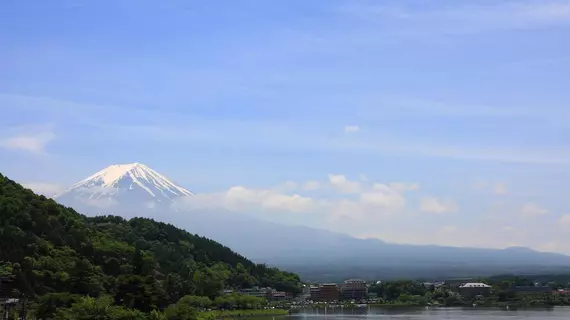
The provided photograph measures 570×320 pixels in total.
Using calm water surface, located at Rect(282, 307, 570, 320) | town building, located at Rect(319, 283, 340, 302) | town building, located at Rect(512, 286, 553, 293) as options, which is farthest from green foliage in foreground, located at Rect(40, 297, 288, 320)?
town building, located at Rect(512, 286, 553, 293)

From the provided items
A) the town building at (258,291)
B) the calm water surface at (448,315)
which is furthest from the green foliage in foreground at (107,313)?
the town building at (258,291)

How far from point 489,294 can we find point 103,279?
37637 mm

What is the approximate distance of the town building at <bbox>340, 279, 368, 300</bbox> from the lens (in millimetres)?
67500

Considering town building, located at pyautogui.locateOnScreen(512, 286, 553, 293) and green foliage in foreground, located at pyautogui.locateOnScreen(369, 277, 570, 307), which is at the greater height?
town building, located at pyautogui.locateOnScreen(512, 286, 553, 293)

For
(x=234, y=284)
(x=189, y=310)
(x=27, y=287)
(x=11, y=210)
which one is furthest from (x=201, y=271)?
(x=189, y=310)

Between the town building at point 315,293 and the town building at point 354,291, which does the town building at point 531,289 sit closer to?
the town building at point 354,291

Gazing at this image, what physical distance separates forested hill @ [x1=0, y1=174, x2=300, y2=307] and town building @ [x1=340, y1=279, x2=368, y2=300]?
11.3 metres

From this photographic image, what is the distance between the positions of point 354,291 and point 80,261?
37.8 metres

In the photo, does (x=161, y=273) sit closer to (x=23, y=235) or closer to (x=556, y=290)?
(x=23, y=235)

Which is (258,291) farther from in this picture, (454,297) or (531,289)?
(531,289)

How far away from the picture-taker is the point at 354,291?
68.4 m

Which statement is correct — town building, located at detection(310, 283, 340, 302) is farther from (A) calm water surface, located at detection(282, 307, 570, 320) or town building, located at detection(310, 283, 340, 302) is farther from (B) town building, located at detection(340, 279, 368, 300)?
(A) calm water surface, located at detection(282, 307, 570, 320)

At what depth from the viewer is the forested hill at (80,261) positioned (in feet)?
101

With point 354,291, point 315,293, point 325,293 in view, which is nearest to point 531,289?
point 354,291
